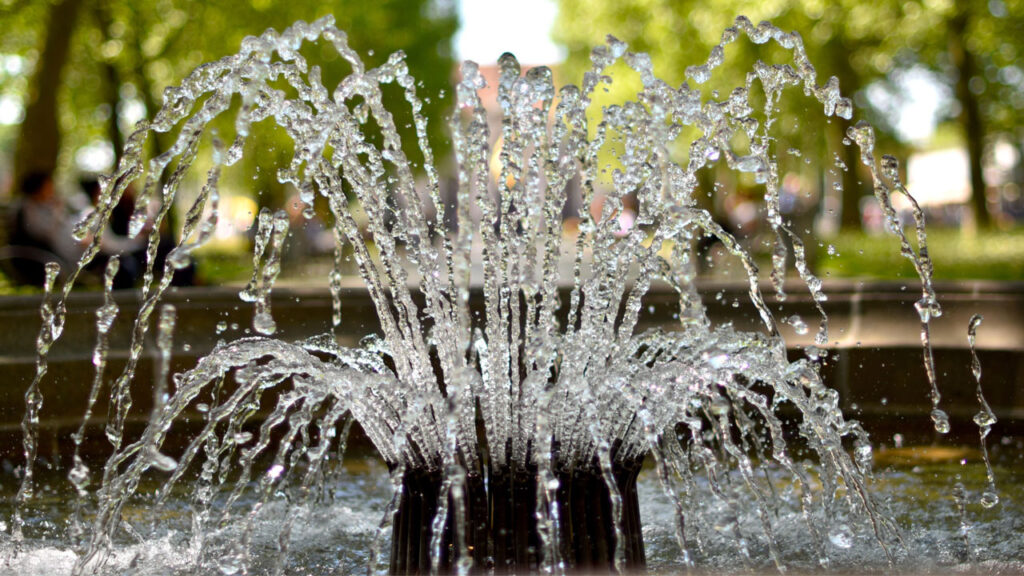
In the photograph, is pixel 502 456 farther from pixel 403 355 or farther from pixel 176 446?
pixel 176 446

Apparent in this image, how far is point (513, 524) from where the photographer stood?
2.76m

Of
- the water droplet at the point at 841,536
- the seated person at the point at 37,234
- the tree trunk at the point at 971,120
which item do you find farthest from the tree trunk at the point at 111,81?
the water droplet at the point at 841,536

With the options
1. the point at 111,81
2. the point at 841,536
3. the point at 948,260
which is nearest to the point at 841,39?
the point at 948,260

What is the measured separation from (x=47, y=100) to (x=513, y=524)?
14.1 meters

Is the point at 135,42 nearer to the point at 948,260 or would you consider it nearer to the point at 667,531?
the point at 948,260

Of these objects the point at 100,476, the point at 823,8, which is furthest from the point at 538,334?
the point at 823,8

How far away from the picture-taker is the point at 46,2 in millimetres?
16953

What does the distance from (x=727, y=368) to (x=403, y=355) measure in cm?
94

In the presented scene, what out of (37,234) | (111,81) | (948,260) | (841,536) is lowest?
(841,536)

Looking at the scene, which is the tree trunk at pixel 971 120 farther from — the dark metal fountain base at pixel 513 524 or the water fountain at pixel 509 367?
the dark metal fountain base at pixel 513 524

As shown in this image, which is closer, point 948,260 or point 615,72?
point 948,260

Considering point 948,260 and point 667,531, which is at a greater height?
point 948,260

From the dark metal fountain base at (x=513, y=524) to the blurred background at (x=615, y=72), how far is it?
8.88 feet

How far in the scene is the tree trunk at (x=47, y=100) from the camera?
14500 mm
